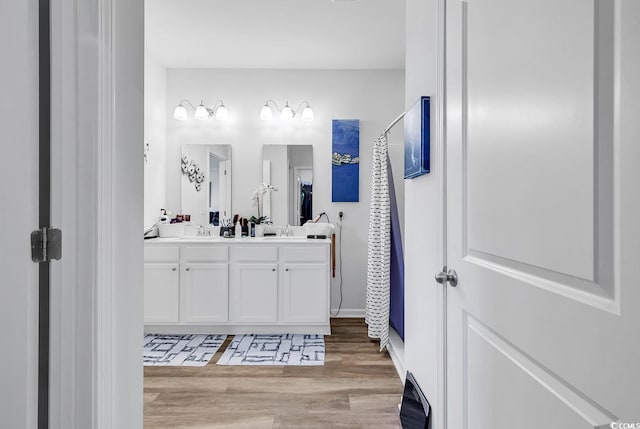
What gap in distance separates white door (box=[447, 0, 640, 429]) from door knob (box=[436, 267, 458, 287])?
0.13 ft

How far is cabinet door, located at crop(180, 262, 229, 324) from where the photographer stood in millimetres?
3447

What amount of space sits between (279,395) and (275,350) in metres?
0.77

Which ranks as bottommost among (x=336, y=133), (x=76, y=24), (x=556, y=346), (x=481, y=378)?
(x=481, y=378)

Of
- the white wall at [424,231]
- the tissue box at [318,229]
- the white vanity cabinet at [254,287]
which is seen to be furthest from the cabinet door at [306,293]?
the white wall at [424,231]

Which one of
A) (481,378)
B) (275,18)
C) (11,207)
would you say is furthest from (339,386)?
(275,18)

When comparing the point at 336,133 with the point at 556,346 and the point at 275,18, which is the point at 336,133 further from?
the point at 556,346

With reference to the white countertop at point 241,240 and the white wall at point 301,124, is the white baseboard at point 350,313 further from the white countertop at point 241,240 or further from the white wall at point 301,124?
the white countertop at point 241,240

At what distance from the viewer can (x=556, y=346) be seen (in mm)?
751

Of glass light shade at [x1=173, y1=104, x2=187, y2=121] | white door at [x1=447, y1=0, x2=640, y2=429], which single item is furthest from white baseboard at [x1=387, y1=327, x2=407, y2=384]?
glass light shade at [x1=173, y1=104, x2=187, y2=121]

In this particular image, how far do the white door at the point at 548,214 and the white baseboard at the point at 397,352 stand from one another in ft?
4.56

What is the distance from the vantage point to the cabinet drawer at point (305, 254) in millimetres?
3479

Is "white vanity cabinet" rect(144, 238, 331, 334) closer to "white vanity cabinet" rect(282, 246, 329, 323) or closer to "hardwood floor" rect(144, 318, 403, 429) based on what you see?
"white vanity cabinet" rect(282, 246, 329, 323)

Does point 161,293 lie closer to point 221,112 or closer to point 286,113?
point 221,112

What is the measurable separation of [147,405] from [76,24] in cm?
209
